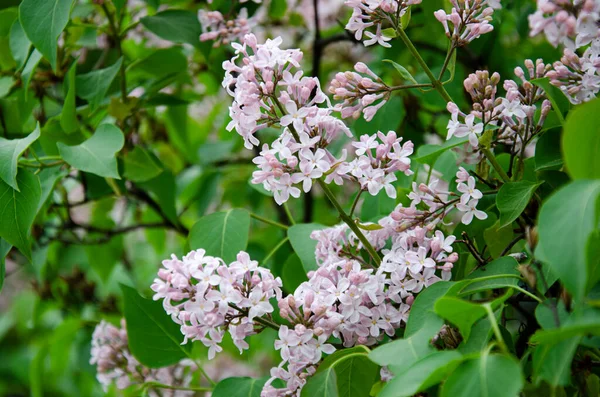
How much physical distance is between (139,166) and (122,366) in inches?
17.2

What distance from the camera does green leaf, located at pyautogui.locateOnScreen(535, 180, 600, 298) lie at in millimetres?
595

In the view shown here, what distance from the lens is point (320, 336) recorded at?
2.89 feet

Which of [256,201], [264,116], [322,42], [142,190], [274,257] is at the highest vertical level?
[264,116]

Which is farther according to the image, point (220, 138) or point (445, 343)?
point (220, 138)

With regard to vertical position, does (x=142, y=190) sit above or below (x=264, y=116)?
below

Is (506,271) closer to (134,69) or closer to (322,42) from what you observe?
(322,42)

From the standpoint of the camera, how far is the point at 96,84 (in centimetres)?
149

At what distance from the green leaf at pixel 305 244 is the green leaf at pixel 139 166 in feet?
1.45

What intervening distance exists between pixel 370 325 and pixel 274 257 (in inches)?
26.7

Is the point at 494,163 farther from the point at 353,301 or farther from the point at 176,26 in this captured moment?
the point at 176,26

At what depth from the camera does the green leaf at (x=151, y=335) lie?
1.21 metres

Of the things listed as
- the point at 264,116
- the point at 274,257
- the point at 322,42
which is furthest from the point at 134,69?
the point at 264,116

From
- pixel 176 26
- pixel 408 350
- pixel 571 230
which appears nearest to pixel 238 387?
pixel 408 350

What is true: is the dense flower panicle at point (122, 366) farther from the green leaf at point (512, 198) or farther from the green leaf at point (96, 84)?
the green leaf at point (512, 198)
